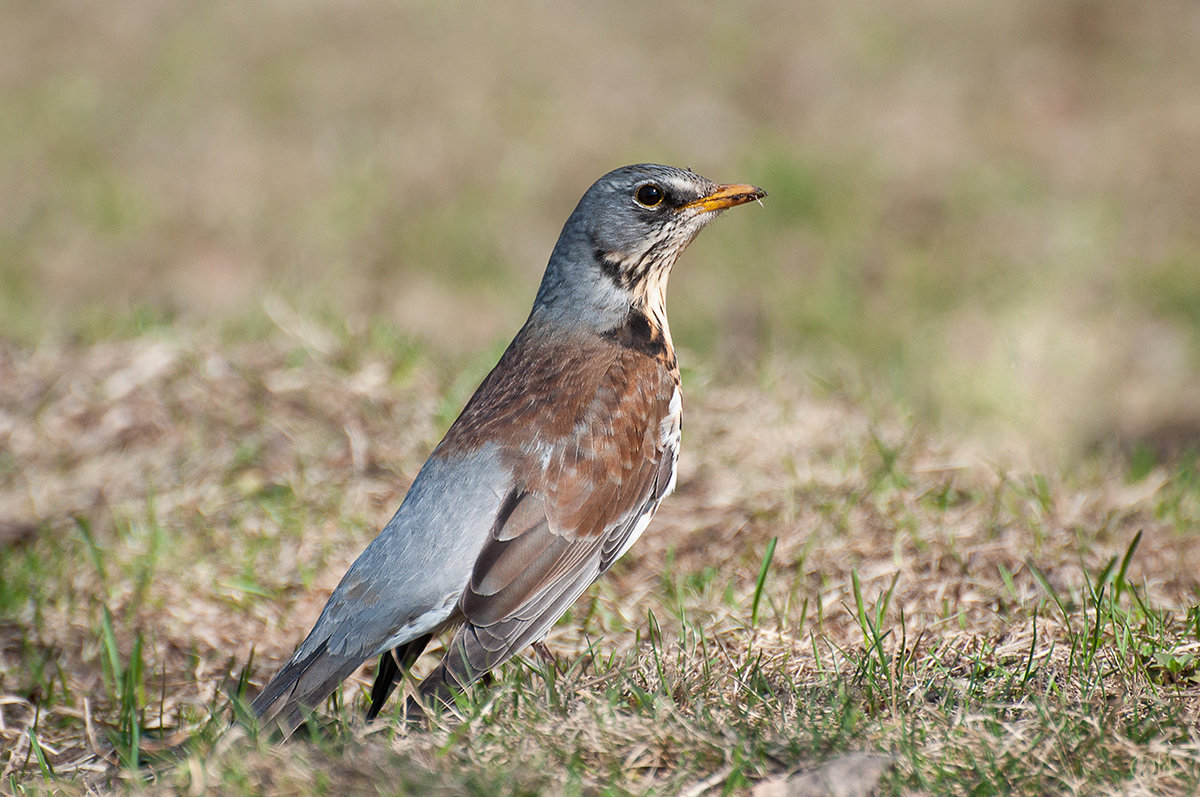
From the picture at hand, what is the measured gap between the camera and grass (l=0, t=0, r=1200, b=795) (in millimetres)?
3633

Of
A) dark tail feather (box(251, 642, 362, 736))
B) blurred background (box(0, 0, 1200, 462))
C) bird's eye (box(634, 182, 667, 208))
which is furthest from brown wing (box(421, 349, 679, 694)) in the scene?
blurred background (box(0, 0, 1200, 462))

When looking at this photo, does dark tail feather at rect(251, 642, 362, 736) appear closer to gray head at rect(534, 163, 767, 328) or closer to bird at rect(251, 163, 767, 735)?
bird at rect(251, 163, 767, 735)

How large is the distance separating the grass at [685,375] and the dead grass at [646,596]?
0.02 meters

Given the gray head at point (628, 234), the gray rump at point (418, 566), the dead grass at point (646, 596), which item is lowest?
the dead grass at point (646, 596)

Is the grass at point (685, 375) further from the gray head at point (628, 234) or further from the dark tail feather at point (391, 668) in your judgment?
the gray head at point (628, 234)

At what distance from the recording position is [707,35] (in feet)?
42.2

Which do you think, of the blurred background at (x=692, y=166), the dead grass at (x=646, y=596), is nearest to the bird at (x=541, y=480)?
the dead grass at (x=646, y=596)

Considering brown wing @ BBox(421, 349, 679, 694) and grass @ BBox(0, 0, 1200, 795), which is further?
brown wing @ BBox(421, 349, 679, 694)

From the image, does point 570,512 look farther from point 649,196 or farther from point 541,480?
point 649,196

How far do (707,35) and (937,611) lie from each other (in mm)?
9349

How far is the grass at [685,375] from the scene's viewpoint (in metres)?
3.63

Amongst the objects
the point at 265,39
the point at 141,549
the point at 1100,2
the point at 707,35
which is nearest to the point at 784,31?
the point at 707,35

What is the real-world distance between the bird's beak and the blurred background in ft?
7.12

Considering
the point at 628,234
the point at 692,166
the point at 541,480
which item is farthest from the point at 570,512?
the point at 692,166
